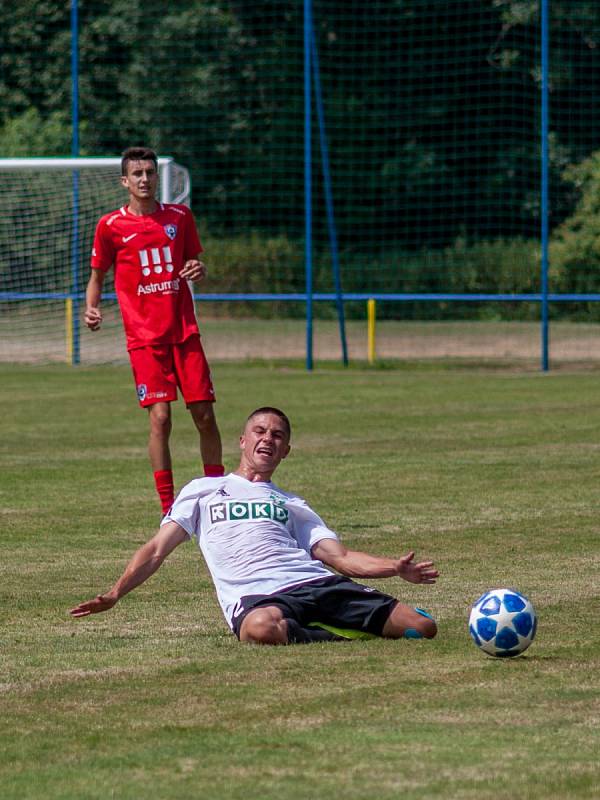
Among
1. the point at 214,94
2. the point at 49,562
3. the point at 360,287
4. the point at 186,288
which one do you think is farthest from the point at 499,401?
the point at 214,94

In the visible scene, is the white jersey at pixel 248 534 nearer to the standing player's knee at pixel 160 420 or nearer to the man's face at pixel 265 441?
the man's face at pixel 265 441

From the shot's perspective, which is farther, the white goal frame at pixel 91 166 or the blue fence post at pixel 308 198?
the blue fence post at pixel 308 198

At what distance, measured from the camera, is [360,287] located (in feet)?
123

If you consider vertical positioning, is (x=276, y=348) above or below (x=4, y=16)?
below

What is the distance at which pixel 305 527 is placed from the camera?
6.90 meters

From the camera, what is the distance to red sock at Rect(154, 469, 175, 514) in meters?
9.88

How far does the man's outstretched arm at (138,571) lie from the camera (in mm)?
6445

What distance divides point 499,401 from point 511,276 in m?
14.2

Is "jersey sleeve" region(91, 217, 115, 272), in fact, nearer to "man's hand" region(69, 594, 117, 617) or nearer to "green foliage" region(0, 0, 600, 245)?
"man's hand" region(69, 594, 117, 617)

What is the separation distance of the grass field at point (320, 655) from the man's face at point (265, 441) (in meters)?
0.74

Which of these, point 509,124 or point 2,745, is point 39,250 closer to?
point 509,124

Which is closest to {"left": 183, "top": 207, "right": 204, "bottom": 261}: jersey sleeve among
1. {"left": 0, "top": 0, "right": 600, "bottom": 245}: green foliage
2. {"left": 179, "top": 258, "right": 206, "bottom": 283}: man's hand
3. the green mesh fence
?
{"left": 179, "top": 258, "right": 206, "bottom": 283}: man's hand

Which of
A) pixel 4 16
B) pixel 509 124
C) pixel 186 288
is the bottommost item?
pixel 186 288

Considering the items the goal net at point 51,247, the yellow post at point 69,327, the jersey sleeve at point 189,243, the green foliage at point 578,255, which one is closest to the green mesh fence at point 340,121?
the green foliage at point 578,255
